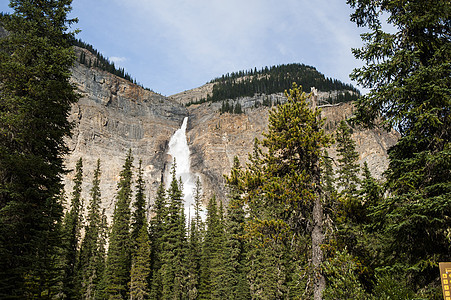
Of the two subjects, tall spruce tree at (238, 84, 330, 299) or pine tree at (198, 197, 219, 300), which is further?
pine tree at (198, 197, 219, 300)

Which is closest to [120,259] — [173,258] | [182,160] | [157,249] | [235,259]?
[173,258]

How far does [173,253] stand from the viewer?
120 feet

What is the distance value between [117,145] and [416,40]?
95664 millimetres

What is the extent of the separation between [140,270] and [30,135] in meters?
25.6

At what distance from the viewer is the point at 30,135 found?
12156mm

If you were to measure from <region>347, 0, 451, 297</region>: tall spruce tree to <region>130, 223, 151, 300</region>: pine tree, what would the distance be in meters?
30.4

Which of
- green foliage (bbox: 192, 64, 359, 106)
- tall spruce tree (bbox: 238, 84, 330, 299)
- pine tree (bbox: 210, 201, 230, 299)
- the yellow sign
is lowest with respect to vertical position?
pine tree (bbox: 210, 201, 230, 299)

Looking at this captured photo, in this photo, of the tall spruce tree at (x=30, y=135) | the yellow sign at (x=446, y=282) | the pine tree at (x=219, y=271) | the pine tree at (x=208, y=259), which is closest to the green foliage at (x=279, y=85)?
the pine tree at (x=208, y=259)

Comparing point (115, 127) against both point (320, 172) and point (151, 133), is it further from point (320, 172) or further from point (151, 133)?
point (320, 172)

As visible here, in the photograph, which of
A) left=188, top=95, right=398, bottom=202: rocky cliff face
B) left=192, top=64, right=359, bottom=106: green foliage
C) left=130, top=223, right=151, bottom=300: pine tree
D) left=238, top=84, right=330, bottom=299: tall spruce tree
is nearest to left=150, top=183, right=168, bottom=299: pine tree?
left=130, top=223, right=151, bottom=300: pine tree

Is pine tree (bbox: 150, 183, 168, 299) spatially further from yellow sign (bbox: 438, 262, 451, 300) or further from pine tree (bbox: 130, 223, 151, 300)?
yellow sign (bbox: 438, 262, 451, 300)

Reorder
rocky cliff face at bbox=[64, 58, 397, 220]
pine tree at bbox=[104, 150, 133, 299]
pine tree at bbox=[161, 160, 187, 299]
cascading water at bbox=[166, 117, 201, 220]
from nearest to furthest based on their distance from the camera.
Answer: pine tree at bbox=[104, 150, 133, 299] → pine tree at bbox=[161, 160, 187, 299] → rocky cliff face at bbox=[64, 58, 397, 220] → cascading water at bbox=[166, 117, 201, 220]

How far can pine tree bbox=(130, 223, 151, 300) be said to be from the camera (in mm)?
33594

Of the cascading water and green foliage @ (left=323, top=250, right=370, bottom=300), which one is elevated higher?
the cascading water
